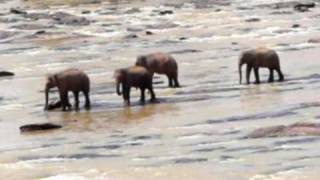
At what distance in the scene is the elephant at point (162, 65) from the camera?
23062mm

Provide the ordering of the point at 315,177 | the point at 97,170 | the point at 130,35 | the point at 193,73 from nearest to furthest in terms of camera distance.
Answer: the point at 315,177 → the point at 97,170 → the point at 193,73 → the point at 130,35

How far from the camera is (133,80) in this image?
20.3 metres

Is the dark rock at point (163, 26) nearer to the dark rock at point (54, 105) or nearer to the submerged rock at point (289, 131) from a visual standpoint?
the dark rock at point (54, 105)

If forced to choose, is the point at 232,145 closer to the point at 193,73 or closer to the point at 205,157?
the point at 205,157

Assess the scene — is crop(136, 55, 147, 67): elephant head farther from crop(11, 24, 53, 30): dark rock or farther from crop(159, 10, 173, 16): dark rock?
crop(159, 10, 173, 16): dark rock

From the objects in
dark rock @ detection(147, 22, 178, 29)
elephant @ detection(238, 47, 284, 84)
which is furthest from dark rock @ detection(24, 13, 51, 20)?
elephant @ detection(238, 47, 284, 84)

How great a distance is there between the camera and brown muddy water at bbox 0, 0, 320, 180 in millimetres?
12188

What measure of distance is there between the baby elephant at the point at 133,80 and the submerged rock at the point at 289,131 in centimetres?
610

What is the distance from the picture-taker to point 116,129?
632 inches

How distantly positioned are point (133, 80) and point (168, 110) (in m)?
2.31

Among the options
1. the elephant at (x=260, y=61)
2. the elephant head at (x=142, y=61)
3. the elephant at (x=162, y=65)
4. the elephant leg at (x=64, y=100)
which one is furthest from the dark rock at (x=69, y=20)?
the elephant leg at (x=64, y=100)

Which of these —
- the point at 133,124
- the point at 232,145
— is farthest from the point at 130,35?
the point at 232,145

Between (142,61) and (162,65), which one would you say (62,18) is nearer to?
(142,61)

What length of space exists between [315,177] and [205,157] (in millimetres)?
2064
